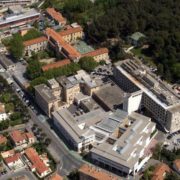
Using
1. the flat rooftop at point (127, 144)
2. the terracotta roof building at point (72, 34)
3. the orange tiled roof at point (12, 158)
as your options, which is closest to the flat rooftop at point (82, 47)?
the terracotta roof building at point (72, 34)

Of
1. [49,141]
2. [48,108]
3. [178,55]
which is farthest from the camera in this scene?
[178,55]

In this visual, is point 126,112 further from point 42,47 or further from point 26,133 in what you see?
point 42,47

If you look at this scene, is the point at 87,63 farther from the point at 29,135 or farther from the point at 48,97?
the point at 29,135

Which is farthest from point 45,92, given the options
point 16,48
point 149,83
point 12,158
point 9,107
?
point 149,83

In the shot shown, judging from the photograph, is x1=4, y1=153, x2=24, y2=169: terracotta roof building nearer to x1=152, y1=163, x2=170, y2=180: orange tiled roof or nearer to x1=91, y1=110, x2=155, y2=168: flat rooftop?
x1=91, y1=110, x2=155, y2=168: flat rooftop

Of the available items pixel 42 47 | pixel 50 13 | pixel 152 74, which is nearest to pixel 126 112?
pixel 152 74

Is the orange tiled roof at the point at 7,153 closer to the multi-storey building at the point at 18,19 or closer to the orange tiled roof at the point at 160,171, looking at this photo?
the orange tiled roof at the point at 160,171
